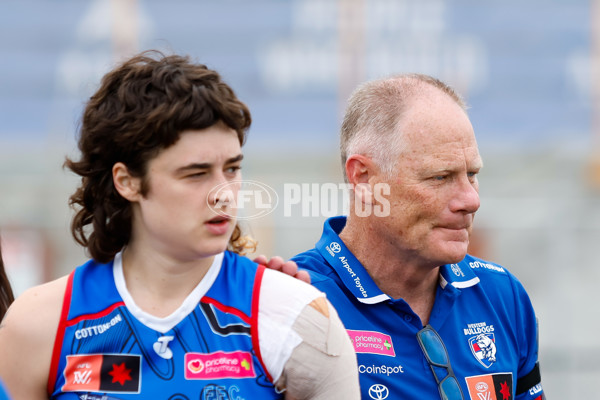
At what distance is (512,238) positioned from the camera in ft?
24.5

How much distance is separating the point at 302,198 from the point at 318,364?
1.48 meters

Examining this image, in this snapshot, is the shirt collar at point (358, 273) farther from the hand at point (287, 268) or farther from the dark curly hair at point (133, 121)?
the dark curly hair at point (133, 121)

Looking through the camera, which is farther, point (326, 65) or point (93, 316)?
point (326, 65)

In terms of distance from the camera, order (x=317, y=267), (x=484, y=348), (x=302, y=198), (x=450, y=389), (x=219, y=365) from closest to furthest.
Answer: (x=219, y=365) → (x=450, y=389) → (x=484, y=348) → (x=317, y=267) → (x=302, y=198)

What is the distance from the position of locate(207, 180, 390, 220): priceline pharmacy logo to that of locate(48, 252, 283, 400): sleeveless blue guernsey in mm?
217

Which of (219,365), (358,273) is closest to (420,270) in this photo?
(358,273)

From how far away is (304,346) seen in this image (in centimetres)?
178

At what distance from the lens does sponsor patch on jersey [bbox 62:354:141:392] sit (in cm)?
176

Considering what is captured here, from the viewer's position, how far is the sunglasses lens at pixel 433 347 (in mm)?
2236

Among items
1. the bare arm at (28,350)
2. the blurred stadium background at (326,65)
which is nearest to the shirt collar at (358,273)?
the bare arm at (28,350)

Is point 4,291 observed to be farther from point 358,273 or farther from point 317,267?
point 358,273

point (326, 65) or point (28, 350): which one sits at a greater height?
point (326, 65)

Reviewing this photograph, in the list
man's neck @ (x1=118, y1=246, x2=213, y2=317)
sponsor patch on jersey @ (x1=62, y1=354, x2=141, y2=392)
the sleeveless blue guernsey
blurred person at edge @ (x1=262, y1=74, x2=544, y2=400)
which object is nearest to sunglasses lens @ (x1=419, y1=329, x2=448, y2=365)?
blurred person at edge @ (x1=262, y1=74, x2=544, y2=400)

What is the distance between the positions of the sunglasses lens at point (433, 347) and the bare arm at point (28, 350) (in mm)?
985
